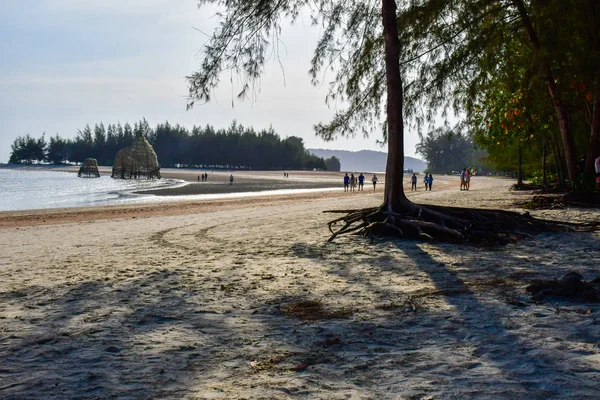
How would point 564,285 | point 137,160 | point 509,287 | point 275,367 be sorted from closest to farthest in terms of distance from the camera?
point 275,367 → point 564,285 → point 509,287 → point 137,160

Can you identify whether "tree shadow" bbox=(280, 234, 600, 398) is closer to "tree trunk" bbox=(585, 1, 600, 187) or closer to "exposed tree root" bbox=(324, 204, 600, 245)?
"exposed tree root" bbox=(324, 204, 600, 245)

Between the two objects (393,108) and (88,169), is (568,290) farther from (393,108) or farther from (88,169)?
(88,169)

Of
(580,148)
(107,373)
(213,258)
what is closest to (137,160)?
(580,148)

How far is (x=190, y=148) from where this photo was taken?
16575 centimetres

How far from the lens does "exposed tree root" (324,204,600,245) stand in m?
10.5

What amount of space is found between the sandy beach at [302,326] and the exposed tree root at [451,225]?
884 millimetres

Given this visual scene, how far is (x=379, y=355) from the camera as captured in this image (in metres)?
4.32

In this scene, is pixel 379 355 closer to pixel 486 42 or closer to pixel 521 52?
pixel 486 42

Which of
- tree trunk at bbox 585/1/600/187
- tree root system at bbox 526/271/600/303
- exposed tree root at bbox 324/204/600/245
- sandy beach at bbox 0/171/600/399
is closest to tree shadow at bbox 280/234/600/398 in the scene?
sandy beach at bbox 0/171/600/399

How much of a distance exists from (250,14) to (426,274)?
7031 millimetres

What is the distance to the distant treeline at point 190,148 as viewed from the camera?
164m

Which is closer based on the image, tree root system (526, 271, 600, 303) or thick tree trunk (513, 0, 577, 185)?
tree root system (526, 271, 600, 303)

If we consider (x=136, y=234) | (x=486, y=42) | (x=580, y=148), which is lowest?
(x=136, y=234)

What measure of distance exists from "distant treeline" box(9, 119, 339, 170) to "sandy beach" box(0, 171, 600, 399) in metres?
156
